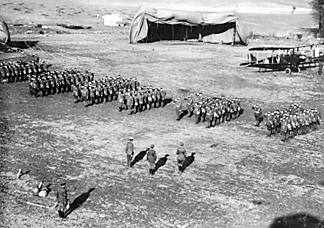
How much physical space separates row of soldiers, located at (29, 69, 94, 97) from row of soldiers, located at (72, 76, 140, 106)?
1344 mm

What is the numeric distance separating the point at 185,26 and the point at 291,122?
30682mm

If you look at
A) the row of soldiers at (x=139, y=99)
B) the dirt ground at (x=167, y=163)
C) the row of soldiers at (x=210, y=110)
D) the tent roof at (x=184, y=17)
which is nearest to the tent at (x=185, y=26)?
the tent roof at (x=184, y=17)

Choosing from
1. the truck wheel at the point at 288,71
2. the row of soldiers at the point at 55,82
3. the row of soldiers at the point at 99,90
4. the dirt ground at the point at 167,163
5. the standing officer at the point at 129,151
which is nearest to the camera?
the dirt ground at the point at 167,163

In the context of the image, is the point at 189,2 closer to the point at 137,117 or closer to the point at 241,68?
the point at 241,68

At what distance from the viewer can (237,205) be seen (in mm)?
12492

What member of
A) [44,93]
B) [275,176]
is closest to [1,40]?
[44,93]

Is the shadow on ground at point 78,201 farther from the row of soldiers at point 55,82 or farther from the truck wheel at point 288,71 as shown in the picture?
the truck wheel at point 288,71

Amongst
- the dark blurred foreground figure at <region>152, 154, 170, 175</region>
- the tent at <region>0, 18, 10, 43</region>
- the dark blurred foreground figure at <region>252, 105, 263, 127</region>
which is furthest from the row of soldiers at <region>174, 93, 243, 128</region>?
the tent at <region>0, 18, 10, 43</region>

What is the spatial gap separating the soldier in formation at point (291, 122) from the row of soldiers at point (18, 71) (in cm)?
1412

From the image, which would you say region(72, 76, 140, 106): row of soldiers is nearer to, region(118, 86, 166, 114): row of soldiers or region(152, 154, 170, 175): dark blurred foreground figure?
region(118, 86, 166, 114): row of soldiers

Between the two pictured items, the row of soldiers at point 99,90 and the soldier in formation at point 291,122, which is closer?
the soldier in formation at point 291,122

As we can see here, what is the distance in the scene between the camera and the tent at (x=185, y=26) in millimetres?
43031

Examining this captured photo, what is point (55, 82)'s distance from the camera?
23.0m

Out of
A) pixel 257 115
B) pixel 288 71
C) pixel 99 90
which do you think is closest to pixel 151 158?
pixel 257 115
